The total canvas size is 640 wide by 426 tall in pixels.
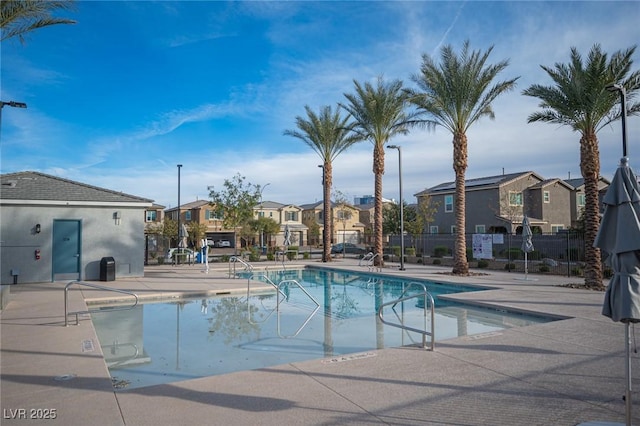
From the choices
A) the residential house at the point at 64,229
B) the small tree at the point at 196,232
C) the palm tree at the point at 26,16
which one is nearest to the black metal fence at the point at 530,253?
the residential house at the point at 64,229

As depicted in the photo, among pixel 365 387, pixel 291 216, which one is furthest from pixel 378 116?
pixel 291 216

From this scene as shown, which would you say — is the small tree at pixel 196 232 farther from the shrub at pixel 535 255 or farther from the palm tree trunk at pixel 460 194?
the shrub at pixel 535 255

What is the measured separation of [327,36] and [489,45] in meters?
7.27

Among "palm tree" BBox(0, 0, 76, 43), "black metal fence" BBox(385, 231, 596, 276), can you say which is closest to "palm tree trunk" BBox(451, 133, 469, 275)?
"black metal fence" BBox(385, 231, 596, 276)

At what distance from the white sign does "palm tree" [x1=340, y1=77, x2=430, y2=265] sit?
530 cm

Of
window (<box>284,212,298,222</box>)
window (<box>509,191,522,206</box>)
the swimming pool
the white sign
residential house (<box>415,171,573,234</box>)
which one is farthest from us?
window (<box>284,212,298,222</box>)

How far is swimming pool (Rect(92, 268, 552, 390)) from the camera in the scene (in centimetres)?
749

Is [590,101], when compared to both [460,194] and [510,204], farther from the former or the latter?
[510,204]

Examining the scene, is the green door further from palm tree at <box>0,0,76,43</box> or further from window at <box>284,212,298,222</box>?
window at <box>284,212,298,222</box>

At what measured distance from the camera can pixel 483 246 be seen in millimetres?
22875

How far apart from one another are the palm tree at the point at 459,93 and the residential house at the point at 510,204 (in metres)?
16.9

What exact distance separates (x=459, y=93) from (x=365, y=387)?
54.0 feet

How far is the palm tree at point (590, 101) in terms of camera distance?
1489 centimetres

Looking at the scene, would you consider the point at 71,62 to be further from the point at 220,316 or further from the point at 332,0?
the point at 220,316
